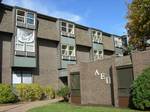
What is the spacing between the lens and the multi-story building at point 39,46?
30.2m

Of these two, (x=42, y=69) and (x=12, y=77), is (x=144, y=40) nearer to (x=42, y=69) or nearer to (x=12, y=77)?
(x=42, y=69)

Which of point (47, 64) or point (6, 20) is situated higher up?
point (6, 20)

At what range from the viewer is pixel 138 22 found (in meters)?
29.5

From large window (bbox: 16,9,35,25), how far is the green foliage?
26.6 ft

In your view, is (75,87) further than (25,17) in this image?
No

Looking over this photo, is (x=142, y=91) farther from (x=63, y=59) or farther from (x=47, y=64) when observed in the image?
(x=63, y=59)

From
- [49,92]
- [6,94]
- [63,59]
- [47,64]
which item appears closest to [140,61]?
[6,94]

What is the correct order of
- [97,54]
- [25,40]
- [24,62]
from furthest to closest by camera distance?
1. [97,54]
2. [25,40]
3. [24,62]

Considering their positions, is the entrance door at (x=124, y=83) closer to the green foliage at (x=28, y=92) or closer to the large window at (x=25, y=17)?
the green foliage at (x=28, y=92)

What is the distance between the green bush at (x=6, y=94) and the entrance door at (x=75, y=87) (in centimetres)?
664

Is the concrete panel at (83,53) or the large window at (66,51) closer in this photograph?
the large window at (66,51)

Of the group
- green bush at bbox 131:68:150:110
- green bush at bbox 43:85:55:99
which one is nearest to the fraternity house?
green bush at bbox 43:85:55:99

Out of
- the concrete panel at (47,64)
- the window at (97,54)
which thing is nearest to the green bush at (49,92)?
the concrete panel at (47,64)

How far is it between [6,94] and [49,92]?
7200 millimetres
